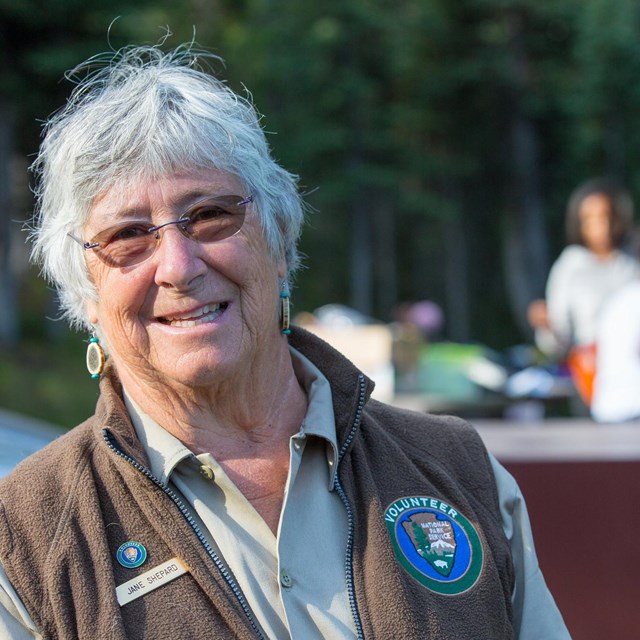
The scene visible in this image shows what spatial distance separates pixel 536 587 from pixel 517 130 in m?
31.7

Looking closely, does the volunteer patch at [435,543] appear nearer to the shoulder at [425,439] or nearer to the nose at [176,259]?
the shoulder at [425,439]

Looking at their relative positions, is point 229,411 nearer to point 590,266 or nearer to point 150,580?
point 150,580

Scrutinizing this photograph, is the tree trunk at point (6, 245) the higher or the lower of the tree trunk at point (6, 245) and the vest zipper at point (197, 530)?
the lower

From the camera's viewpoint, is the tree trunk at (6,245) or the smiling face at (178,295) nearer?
the smiling face at (178,295)

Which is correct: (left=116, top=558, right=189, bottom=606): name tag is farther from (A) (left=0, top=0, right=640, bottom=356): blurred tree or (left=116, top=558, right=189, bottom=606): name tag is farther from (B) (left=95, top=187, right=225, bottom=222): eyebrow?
(A) (left=0, top=0, right=640, bottom=356): blurred tree

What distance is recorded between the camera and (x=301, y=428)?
2146 mm

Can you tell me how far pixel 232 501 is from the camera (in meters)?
2.00

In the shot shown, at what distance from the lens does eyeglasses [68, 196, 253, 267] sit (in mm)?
2018

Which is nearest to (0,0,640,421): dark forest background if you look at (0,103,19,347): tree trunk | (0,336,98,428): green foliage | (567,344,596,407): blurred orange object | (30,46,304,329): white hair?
(0,103,19,347): tree trunk

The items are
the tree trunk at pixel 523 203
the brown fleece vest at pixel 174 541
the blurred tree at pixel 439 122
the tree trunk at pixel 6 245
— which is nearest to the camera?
the brown fleece vest at pixel 174 541

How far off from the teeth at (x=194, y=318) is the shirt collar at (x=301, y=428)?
0.67 feet

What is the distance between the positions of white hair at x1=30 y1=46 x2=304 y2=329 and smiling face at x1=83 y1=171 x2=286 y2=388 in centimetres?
4

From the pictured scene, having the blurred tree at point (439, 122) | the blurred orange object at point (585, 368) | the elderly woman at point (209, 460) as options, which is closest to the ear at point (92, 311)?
the elderly woman at point (209, 460)

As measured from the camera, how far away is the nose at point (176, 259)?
1.99 meters
